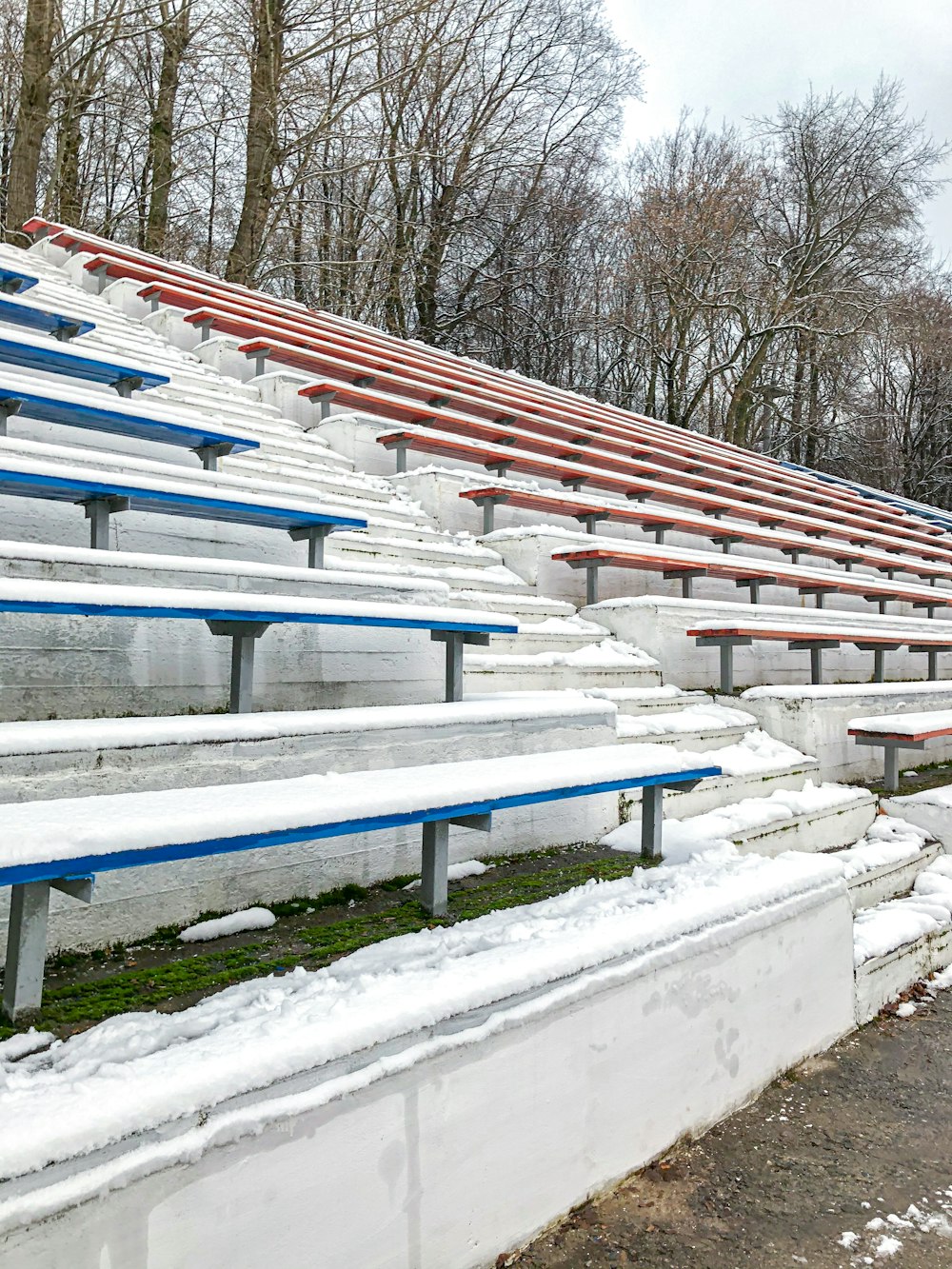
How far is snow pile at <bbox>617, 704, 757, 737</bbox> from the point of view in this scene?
294 cm

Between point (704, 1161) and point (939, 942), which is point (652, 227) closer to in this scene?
point (939, 942)

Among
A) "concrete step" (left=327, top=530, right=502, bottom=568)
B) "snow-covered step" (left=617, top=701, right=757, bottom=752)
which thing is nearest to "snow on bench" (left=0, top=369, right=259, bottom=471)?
"concrete step" (left=327, top=530, right=502, bottom=568)

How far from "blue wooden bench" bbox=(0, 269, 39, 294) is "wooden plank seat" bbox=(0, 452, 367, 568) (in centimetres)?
279

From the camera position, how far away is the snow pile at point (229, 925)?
1630 millimetres

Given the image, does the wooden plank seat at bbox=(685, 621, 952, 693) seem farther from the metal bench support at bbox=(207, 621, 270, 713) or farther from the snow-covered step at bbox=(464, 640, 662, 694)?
the metal bench support at bbox=(207, 621, 270, 713)

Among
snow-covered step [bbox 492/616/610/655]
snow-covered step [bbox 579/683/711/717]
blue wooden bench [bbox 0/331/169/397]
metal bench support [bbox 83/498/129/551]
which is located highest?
blue wooden bench [bbox 0/331/169/397]

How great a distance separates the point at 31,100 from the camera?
874 centimetres

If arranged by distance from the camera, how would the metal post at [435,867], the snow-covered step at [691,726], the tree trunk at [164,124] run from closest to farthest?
the metal post at [435,867] < the snow-covered step at [691,726] < the tree trunk at [164,124]

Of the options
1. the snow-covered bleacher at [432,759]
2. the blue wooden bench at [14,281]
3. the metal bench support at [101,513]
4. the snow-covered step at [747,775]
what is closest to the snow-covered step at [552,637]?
the snow-covered bleacher at [432,759]

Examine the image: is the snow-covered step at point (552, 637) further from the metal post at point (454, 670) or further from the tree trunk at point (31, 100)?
the tree trunk at point (31, 100)

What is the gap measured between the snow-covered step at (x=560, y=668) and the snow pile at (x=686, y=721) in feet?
0.81

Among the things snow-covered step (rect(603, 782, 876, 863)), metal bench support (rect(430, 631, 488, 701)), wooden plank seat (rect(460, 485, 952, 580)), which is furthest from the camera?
wooden plank seat (rect(460, 485, 952, 580))

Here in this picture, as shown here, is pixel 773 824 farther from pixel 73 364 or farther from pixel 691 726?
pixel 73 364

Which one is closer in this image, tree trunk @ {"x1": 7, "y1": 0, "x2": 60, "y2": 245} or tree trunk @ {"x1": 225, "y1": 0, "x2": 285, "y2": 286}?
tree trunk @ {"x1": 7, "y1": 0, "x2": 60, "y2": 245}
